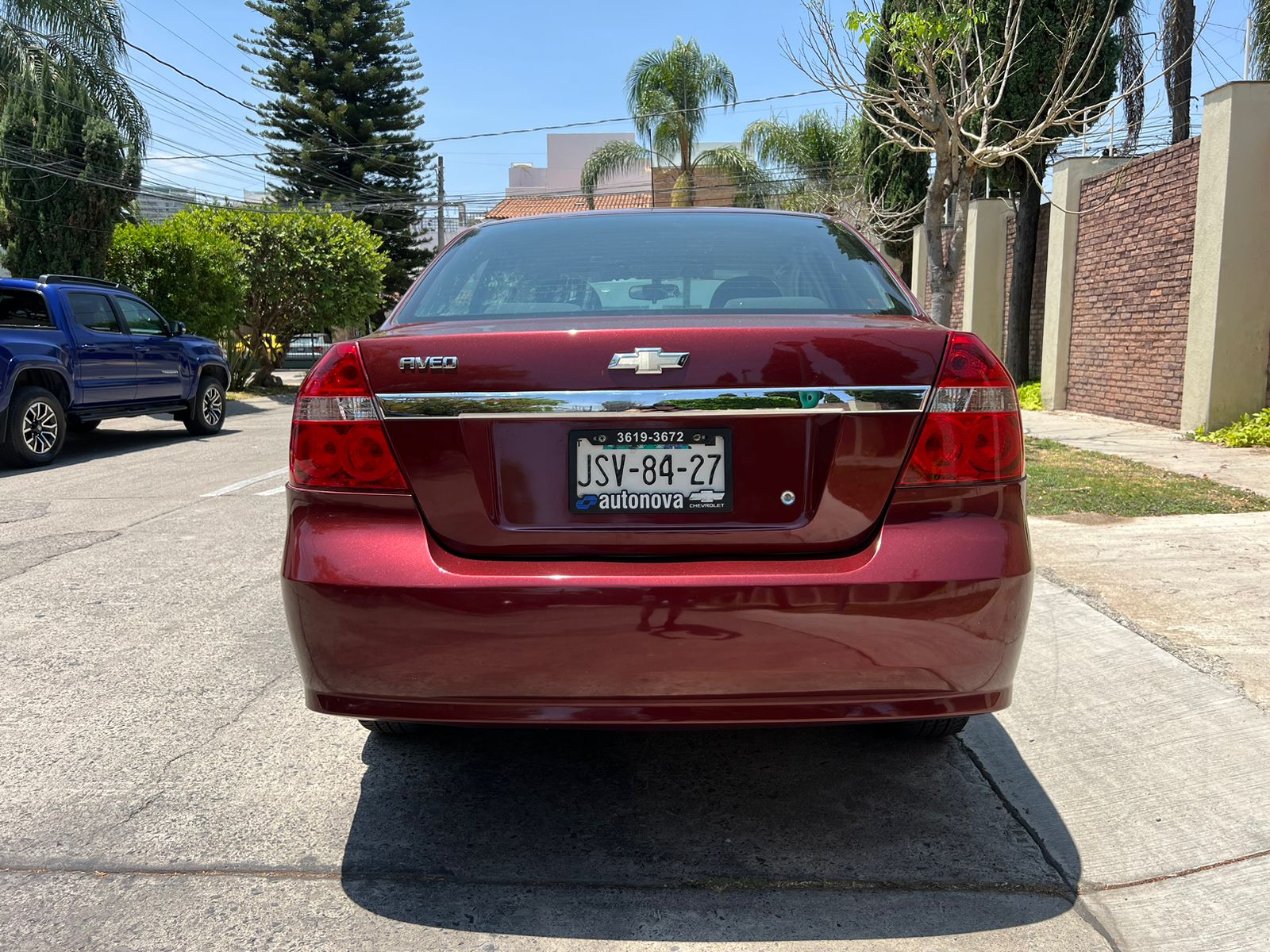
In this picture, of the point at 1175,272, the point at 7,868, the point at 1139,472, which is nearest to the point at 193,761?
the point at 7,868

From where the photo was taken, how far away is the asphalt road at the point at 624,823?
2.41 metres

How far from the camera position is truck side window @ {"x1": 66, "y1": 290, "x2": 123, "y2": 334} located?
36.6ft

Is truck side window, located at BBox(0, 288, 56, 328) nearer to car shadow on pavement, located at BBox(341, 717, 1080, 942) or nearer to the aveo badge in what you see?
car shadow on pavement, located at BBox(341, 717, 1080, 942)

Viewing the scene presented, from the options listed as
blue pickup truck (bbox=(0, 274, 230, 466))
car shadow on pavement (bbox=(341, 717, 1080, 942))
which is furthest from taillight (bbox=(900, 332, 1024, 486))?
blue pickup truck (bbox=(0, 274, 230, 466))

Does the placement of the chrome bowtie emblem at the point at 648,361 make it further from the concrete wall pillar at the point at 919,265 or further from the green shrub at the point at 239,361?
the concrete wall pillar at the point at 919,265

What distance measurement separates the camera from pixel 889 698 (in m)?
2.45

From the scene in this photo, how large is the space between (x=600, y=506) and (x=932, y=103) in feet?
30.4

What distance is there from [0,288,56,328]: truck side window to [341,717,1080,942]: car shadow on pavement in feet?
Answer: 30.2

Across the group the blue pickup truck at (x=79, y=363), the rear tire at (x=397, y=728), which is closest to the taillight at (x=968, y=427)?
the rear tire at (x=397, y=728)

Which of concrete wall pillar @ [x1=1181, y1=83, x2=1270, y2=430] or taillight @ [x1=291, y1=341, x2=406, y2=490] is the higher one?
concrete wall pillar @ [x1=1181, y1=83, x2=1270, y2=430]

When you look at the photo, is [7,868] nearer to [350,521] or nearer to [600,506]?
[350,521]

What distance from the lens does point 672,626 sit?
2.35m

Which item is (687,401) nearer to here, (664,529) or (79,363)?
(664,529)

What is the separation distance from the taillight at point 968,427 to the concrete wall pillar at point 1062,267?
1370 centimetres
